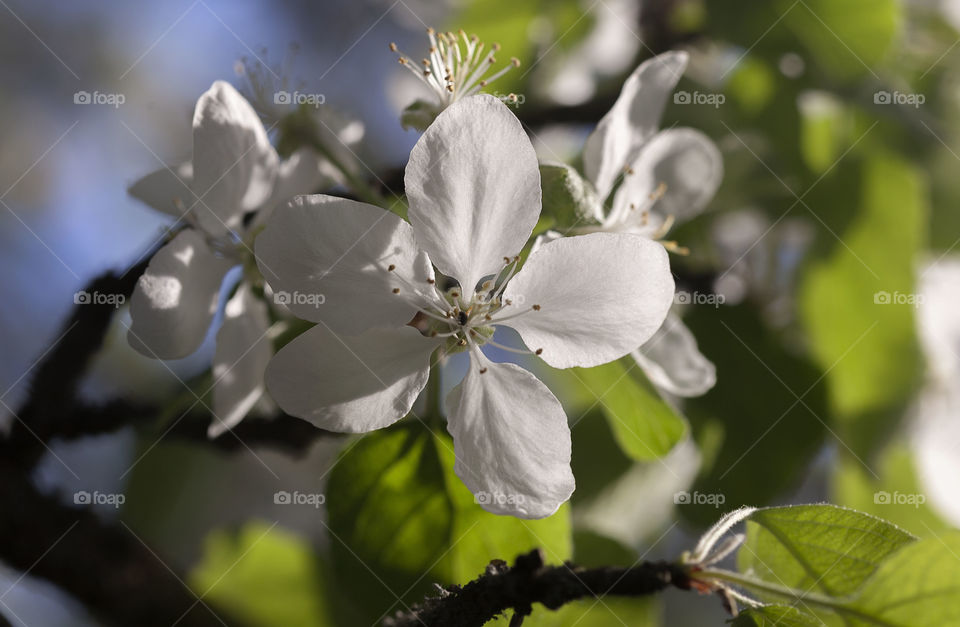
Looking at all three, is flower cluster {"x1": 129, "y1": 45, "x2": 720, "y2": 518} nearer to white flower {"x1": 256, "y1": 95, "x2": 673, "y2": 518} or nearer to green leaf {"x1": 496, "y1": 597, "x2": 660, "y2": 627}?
white flower {"x1": 256, "y1": 95, "x2": 673, "y2": 518}

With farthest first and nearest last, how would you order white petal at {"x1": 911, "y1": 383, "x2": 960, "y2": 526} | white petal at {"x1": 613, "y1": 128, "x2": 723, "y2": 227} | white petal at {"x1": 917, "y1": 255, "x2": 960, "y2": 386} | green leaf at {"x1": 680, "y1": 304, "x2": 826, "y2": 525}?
white petal at {"x1": 917, "y1": 255, "x2": 960, "y2": 386}, white petal at {"x1": 911, "y1": 383, "x2": 960, "y2": 526}, green leaf at {"x1": 680, "y1": 304, "x2": 826, "y2": 525}, white petal at {"x1": 613, "y1": 128, "x2": 723, "y2": 227}

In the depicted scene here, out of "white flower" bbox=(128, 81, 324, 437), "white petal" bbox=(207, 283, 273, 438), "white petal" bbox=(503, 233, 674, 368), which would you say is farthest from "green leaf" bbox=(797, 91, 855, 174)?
"white petal" bbox=(207, 283, 273, 438)

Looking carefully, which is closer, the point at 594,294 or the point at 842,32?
the point at 594,294

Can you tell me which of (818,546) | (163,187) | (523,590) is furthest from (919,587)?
(163,187)

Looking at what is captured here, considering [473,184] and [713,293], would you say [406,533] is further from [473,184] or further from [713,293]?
[713,293]

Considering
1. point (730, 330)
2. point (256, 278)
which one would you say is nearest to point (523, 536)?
point (256, 278)

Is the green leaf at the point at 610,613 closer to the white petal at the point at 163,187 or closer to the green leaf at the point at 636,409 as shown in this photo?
the green leaf at the point at 636,409

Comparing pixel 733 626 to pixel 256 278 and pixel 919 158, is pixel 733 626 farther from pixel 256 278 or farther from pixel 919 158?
pixel 919 158
